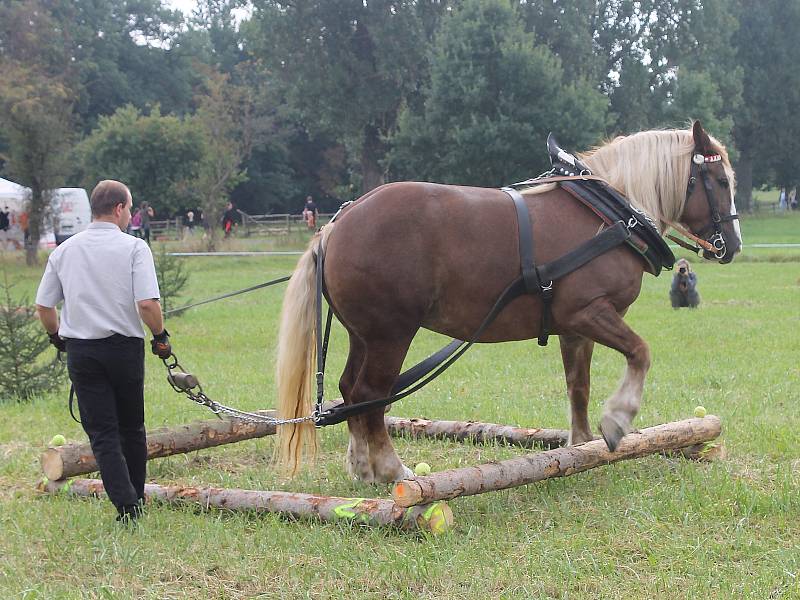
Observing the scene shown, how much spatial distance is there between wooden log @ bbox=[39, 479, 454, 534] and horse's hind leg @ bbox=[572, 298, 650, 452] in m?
1.17

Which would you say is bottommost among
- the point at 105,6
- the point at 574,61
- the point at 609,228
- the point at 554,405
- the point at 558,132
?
the point at 554,405

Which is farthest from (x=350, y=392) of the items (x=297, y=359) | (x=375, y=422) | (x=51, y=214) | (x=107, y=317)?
(x=51, y=214)

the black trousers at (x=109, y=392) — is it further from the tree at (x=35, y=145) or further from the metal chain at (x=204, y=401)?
the tree at (x=35, y=145)

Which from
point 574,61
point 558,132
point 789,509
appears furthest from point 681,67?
point 789,509

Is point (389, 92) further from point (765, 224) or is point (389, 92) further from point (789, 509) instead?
point (789, 509)

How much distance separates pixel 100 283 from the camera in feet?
15.6

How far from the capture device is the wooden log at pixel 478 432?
638 cm

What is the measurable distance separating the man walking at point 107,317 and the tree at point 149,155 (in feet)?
136

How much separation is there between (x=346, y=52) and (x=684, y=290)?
27442mm

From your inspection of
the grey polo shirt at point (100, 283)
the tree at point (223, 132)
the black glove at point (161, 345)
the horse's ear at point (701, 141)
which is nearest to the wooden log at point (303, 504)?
the black glove at point (161, 345)

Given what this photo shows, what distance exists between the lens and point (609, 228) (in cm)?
538

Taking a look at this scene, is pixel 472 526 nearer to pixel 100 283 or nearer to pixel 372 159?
pixel 100 283

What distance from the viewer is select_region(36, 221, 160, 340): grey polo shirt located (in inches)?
186

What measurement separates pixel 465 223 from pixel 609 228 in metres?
0.87
